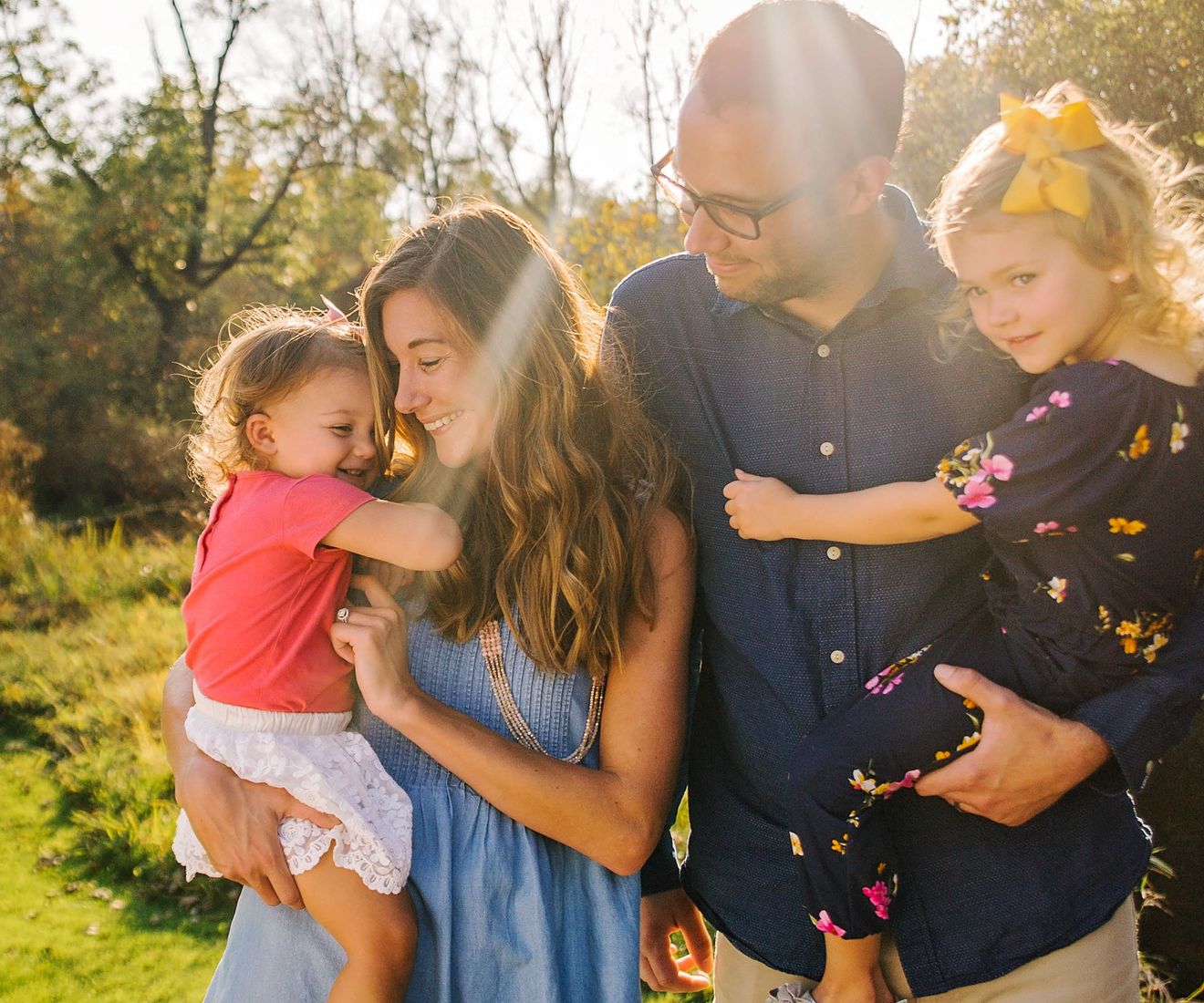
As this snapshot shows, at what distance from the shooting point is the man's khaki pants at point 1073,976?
1.96m

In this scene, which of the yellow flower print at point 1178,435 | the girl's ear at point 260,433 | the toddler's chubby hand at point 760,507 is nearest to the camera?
the yellow flower print at point 1178,435

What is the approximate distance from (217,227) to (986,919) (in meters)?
21.2

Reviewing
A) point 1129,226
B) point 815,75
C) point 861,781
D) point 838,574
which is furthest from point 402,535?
point 1129,226

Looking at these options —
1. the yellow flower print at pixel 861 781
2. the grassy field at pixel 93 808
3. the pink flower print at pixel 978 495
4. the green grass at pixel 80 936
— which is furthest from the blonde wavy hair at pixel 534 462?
the green grass at pixel 80 936

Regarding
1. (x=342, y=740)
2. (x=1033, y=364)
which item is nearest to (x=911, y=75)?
(x=1033, y=364)

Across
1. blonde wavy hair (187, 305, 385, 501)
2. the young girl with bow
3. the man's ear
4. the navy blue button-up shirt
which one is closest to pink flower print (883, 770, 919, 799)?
the young girl with bow

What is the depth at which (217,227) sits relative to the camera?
2056 centimetres

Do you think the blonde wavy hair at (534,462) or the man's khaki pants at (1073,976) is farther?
the blonde wavy hair at (534,462)

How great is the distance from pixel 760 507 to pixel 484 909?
95cm

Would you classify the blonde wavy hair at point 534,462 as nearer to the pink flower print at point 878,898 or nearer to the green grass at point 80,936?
the pink flower print at point 878,898

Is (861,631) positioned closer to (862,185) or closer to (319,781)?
(862,185)

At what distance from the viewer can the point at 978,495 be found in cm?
185

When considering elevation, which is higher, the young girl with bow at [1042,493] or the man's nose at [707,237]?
the man's nose at [707,237]

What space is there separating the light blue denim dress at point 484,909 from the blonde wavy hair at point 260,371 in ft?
2.20
